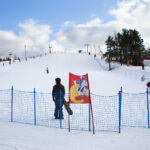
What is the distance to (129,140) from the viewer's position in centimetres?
536

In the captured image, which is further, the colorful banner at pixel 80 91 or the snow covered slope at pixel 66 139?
the colorful banner at pixel 80 91

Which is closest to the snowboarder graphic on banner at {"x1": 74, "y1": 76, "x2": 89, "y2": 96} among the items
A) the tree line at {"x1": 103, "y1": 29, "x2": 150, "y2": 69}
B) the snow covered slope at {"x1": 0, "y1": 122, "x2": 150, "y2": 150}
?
the snow covered slope at {"x1": 0, "y1": 122, "x2": 150, "y2": 150}

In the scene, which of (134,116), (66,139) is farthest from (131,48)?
(66,139)

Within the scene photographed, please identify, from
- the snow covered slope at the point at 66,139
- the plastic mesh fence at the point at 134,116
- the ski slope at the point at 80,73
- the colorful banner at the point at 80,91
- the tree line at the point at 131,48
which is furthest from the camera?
the tree line at the point at 131,48

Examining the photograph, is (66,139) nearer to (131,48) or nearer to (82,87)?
(82,87)

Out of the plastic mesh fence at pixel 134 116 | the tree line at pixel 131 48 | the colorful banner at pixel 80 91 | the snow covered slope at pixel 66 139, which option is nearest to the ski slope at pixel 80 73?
the plastic mesh fence at pixel 134 116

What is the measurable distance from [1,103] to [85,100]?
252 inches

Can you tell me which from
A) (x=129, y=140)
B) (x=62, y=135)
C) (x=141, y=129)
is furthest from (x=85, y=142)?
(x=141, y=129)

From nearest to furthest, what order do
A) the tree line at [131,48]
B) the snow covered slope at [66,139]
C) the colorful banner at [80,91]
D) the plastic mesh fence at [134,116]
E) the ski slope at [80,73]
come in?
the snow covered slope at [66,139], the colorful banner at [80,91], the plastic mesh fence at [134,116], the ski slope at [80,73], the tree line at [131,48]

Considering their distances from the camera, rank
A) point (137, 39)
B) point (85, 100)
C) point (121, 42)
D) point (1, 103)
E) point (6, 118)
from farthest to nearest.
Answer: point (121, 42), point (137, 39), point (1, 103), point (6, 118), point (85, 100)

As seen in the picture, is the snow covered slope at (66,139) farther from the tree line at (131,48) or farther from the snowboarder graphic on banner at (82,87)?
the tree line at (131,48)

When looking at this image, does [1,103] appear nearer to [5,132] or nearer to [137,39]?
[5,132]

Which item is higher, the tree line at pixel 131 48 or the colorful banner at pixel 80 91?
the tree line at pixel 131 48

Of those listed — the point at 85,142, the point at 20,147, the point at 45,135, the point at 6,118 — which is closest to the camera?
the point at 20,147
